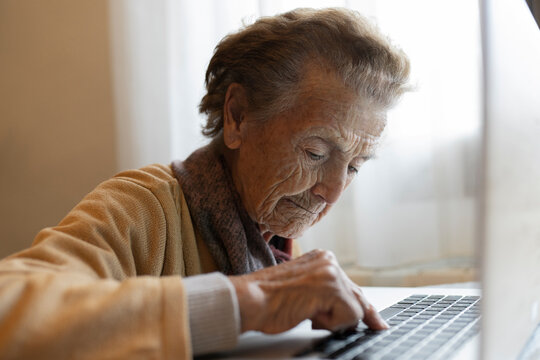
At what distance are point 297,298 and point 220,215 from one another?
0.41m

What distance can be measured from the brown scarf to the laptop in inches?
12.2

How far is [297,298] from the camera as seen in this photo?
2.48ft

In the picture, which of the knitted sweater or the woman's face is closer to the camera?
the knitted sweater

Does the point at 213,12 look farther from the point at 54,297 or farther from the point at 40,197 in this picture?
the point at 54,297

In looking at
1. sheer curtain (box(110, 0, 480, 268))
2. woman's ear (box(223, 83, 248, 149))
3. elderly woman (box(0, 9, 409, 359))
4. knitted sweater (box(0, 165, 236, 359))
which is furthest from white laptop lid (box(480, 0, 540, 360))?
sheer curtain (box(110, 0, 480, 268))

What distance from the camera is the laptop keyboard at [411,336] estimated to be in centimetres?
70

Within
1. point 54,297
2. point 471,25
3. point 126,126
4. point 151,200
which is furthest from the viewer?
point 126,126

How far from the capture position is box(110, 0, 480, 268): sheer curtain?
1716mm

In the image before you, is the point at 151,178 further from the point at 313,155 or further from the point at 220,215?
the point at 313,155

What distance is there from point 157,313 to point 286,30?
72 centimetres

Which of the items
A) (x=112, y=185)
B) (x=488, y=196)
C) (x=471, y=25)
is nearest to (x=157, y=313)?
(x=488, y=196)

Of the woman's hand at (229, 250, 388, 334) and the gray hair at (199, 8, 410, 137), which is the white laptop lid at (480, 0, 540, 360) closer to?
the woman's hand at (229, 250, 388, 334)

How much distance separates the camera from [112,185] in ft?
3.52

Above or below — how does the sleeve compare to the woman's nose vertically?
below
